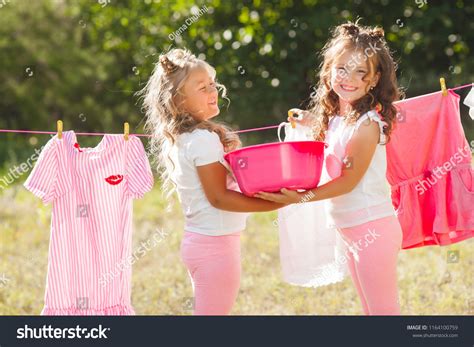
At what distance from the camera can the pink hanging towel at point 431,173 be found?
11.8 feet

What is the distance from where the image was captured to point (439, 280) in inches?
204

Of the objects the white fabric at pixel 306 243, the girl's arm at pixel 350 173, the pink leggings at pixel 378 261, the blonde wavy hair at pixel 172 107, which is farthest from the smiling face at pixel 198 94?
the pink leggings at pixel 378 261

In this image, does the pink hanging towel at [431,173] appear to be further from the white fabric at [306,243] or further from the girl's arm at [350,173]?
the girl's arm at [350,173]

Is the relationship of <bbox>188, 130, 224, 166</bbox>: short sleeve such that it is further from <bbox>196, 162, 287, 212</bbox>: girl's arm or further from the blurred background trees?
the blurred background trees

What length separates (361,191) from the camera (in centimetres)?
307

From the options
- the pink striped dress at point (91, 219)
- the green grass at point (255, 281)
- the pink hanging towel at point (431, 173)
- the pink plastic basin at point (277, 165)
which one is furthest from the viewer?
the green grass at point (255, 281)

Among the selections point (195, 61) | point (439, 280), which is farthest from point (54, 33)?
point (195, 61)

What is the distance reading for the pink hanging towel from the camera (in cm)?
359

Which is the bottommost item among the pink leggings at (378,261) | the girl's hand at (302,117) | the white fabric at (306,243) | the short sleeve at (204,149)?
the pink leggings at (378,261)

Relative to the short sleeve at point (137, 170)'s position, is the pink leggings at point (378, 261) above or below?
below

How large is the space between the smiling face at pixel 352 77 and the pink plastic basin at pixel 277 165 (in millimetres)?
288

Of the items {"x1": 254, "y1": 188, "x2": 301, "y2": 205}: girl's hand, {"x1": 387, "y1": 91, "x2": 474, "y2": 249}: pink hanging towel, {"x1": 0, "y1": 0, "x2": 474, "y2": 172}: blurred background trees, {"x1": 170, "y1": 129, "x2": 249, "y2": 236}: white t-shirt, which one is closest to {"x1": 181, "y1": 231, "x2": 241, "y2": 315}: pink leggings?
{"x1": 170, "y1": 129, "x2": 249, "y2": 236}: white t-shirt

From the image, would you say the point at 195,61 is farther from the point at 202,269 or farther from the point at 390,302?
the point at 390,302

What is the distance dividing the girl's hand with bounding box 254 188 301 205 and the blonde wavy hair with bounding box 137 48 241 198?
31 centimetres
